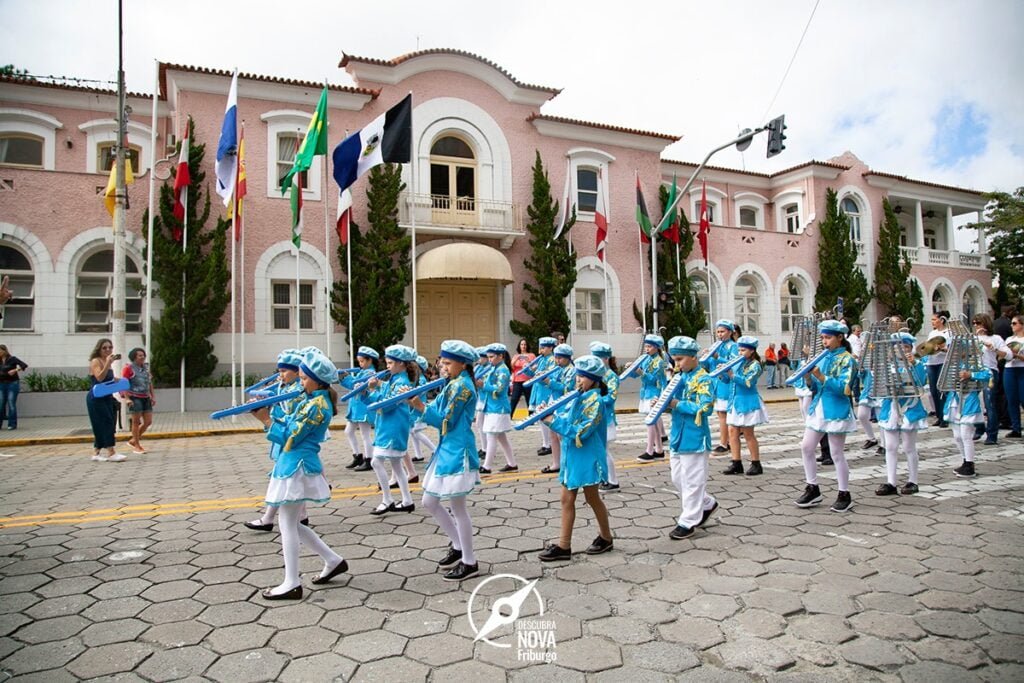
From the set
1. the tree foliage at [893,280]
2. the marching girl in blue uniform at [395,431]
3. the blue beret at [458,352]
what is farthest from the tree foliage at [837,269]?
the blue beret at [458,352]

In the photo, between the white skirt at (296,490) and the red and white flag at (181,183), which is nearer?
the white skirt at (296,490)

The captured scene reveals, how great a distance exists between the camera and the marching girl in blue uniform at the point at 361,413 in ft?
27.8

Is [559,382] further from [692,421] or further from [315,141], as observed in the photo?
[315,141]

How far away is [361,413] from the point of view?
849cm

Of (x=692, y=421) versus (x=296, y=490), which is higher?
(x=692, y=421)

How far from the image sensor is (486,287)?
21.5 metres

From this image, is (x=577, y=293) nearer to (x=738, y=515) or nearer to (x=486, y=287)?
(x=486, y=287)

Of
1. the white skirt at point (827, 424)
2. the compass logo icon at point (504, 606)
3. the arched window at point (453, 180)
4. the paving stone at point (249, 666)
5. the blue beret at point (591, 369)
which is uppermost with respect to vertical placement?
the arched window at point (453, 180)

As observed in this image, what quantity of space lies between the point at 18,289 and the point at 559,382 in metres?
16.1

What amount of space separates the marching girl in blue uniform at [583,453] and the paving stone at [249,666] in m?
2.23

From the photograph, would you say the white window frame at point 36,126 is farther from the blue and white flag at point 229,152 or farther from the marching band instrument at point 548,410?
the marching band instrument at point 548,410

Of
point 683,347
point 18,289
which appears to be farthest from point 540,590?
point 18,289

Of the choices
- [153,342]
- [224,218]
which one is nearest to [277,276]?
[224,218]

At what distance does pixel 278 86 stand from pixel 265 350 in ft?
26.2
